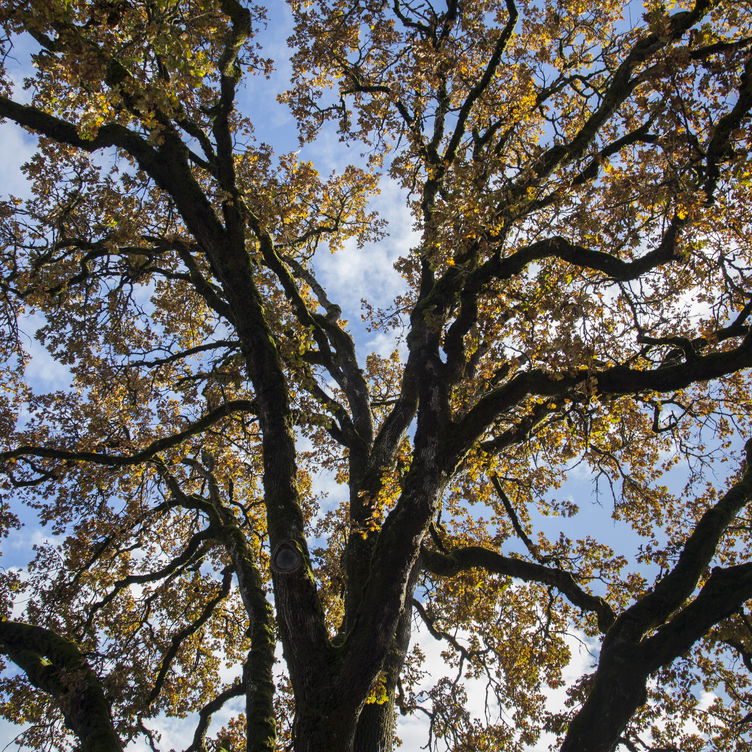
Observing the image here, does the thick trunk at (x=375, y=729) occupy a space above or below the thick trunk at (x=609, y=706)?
below

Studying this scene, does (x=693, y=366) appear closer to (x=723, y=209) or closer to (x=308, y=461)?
(x=723, y=209)

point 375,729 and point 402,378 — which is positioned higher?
point 402,378

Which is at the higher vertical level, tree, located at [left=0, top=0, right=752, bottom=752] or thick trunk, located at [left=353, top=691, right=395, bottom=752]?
tree, located at [left=0, top=0, right=752, bottom=752]

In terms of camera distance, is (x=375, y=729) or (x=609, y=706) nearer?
(x=609, y=706)

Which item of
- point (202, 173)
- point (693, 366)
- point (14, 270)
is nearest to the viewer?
point (693, 366)

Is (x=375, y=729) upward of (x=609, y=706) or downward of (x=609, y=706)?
downward

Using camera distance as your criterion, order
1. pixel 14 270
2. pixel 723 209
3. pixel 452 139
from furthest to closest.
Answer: pixel 452 139
pixel 14 270
pixel 723 209

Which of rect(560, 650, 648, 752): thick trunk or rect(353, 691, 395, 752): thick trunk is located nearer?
rect(560, 650, 648, 752): thick trunk

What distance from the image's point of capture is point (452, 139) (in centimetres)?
1101

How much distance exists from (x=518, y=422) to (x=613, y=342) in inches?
86.2

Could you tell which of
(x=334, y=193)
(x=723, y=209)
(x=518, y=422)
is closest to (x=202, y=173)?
(x=334, y=193)

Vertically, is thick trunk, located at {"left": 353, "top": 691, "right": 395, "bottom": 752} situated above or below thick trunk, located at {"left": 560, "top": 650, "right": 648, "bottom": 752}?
below

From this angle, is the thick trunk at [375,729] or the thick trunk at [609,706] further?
the thick trunk at [375,729]

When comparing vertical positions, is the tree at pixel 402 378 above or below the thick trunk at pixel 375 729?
above
